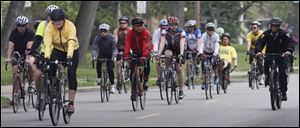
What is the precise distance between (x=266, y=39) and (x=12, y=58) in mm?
4918

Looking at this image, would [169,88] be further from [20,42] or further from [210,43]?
[210,43]

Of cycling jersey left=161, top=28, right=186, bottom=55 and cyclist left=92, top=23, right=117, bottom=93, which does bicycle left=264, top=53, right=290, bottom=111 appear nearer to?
cycling jersey left=161, top=28, right=186, bottom=55

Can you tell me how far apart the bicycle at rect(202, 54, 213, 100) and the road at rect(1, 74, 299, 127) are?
0.23 m

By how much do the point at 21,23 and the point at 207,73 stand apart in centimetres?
600

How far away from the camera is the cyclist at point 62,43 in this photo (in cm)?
1466

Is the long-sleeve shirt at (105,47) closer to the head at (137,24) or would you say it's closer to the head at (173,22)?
the head at (173,22)

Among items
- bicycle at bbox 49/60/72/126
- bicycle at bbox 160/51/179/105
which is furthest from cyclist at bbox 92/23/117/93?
bicycle at bbox 49/60/72/126

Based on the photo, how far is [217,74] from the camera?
2381 centimetres

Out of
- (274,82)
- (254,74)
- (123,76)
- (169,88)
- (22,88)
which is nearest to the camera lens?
(22,88)

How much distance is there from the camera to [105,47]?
21.7m

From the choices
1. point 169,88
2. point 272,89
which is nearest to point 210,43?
point 169,88

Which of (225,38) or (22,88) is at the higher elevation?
(225,38)

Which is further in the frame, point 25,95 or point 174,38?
point 174,38

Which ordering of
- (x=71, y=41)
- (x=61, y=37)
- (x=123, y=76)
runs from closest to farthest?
(x=71, y=41) → (x=61, y=37) → (x=123, y=76)
